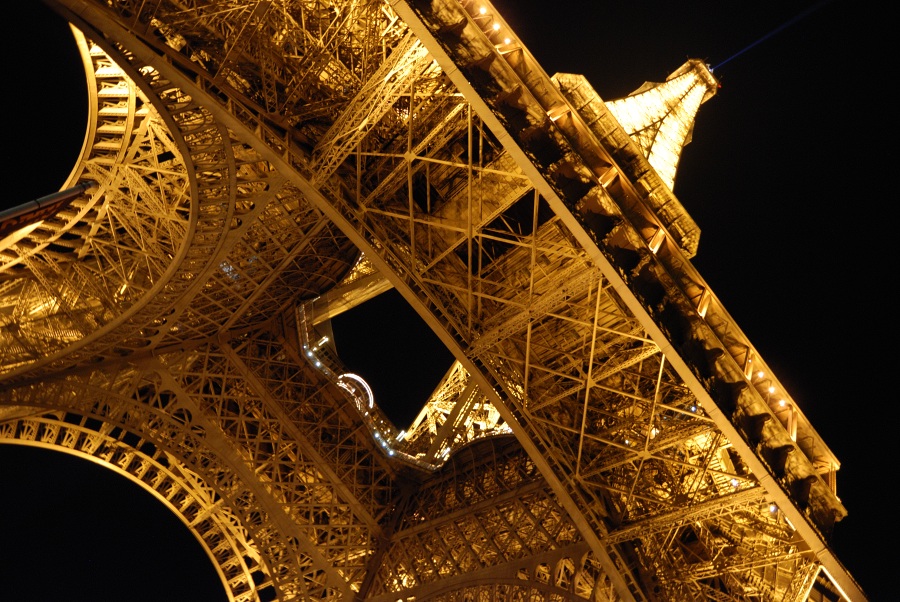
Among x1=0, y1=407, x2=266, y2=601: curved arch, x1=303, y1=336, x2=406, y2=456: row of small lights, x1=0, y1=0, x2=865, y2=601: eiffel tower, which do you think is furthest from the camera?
x1=303, y1=336, x2=406, y2=456: row of small lights

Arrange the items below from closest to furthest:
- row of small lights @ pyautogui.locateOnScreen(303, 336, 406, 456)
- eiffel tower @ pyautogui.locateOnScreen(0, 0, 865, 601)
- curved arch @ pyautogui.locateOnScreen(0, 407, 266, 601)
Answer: eiffel tower @ pyautogui.locateOnScreen(0, 0, 865, 601) → curved arch @ pyautogui.locateOnScreen(0, 407, 266, 601) → row of small lights @ pyautogui.locateOnScreen(303, 336, 406, 456)

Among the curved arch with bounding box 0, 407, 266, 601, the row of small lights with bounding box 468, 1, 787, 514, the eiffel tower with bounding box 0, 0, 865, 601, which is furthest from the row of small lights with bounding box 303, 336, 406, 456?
the row of small lights with bounding box 468, 1, 787, 514

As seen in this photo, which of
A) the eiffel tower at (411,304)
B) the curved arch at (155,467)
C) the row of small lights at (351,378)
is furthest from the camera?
the row of small lights at (351,378)

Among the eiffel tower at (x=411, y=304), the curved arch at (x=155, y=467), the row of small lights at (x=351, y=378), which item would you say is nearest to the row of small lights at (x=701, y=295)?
the eiffel tower at (x=411, y=304)

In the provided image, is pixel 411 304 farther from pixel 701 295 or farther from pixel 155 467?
pixel 155 467

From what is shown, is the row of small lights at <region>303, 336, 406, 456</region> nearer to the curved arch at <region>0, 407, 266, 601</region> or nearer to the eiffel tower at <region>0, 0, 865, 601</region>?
the eiffel tower at <region>0, 0, 865, 601</region>

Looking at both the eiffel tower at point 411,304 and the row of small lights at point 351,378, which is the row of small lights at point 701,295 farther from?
the row of small lights at point 351,378

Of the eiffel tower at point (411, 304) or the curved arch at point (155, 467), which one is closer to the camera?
the eiffel tower at point (411, 304)

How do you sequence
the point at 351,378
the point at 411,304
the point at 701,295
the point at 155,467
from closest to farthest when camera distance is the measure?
the point at 701,295, the point at 411,304, the point at 155,467, the point at 351,378

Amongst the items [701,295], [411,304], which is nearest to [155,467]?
[411,304]

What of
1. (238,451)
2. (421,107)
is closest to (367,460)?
(238,451)
